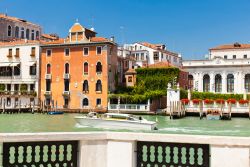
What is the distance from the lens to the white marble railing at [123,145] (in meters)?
3.66

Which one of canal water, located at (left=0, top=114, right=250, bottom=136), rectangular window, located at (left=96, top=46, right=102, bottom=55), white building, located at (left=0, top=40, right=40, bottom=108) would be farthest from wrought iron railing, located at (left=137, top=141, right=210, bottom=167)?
white building, located at (left=0, top=40, right=40, bottom=108)

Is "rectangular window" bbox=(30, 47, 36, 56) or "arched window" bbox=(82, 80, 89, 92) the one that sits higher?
"rectangular window" bbox=(30, 47, 36, 56)

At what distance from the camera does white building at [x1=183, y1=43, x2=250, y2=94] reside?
44.0 metres

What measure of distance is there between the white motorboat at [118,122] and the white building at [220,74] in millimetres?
24193

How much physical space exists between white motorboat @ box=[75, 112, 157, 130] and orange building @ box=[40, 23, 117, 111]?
44.5 ft

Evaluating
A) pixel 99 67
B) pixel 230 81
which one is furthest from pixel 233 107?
pixel 99 67

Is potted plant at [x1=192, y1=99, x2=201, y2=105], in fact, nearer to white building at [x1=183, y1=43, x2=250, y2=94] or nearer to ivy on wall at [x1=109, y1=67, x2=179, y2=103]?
ivy on wall at [x1=109, y1=67, x2=179, y2=103]

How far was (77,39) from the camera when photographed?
39.9 m

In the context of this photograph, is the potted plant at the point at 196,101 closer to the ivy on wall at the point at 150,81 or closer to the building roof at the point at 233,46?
the ivy on wall at the point at 150,81

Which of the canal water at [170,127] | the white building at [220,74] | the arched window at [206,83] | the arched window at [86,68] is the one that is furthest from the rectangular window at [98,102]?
the arched window at [206,83]

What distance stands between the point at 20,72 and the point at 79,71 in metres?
7.35

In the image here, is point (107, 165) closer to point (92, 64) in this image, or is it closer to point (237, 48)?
point (92, 64)

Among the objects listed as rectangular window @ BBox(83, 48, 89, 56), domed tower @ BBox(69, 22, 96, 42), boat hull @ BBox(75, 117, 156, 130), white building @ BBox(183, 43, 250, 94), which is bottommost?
boat hull @ BBox(75, 117, 156, 130)

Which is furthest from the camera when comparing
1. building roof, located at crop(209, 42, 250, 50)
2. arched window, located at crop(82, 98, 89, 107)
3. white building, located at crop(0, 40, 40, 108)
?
building roof, located at crop(209, 42, 250, 50)
